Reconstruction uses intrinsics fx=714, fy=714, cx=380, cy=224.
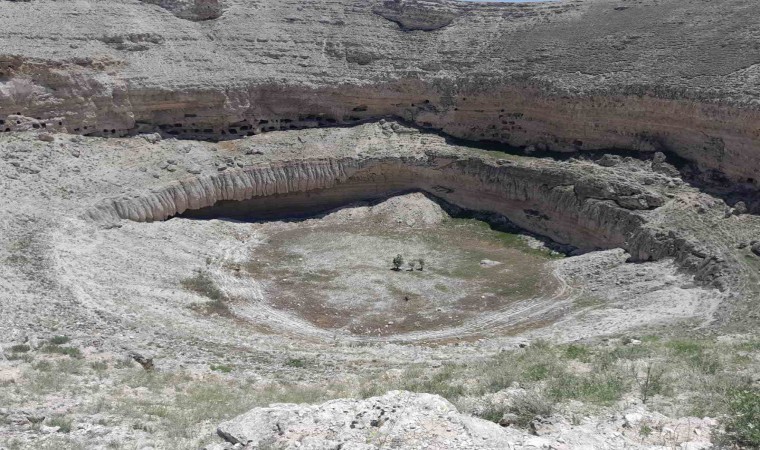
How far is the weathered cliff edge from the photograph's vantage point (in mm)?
29500

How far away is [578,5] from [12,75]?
31.4 meters

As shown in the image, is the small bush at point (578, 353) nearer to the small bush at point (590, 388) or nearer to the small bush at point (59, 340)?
the small bush at point (590, 388)

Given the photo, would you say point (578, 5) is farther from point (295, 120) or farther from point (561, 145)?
point (295, 120)

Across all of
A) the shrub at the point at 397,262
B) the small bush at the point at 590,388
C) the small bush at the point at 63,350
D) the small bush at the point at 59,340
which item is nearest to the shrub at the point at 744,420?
the small bush at the point at 590,388

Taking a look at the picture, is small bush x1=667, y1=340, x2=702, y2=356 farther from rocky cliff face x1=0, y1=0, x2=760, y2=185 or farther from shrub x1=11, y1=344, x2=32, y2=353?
shrub x1=11, y1=344, x2=32, y2=353

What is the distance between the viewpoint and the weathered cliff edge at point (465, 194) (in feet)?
96.8

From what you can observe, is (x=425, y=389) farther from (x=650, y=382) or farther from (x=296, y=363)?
(x=296, y=363)

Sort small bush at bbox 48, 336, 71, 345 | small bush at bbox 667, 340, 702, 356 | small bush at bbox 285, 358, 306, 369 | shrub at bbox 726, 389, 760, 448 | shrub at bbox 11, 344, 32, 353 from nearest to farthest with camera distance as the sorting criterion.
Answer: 1. shrub at bbox 726, 389, 760, 448
2. small bush at bbox 667, 340, 702, 356
3. shrub at bbox 11, 344, 32, 353
4. small bush at bbox 48, 336, 71, 345
5. small bush at bbox 285, 358, 306, 369

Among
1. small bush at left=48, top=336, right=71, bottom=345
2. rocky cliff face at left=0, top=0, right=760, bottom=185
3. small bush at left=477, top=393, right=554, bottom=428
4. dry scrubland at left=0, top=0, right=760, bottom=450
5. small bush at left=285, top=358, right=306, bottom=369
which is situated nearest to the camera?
small bush at left=477, top=393, right=554, bottom=428

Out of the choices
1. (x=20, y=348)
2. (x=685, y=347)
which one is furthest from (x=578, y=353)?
(x=20, y=348)

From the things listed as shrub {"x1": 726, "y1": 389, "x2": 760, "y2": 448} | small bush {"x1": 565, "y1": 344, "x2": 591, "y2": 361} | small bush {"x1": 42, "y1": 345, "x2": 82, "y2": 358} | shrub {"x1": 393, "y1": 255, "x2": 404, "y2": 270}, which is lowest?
shrub {"x1": 393, "y1": 255, "x2": 404, "y2": 270}

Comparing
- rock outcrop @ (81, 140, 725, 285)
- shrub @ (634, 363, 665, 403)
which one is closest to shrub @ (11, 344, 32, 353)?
rock outcrop @ (81, 140, 725, 285)

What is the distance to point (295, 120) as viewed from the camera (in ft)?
130

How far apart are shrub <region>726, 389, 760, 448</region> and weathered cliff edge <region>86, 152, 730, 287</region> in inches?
586
